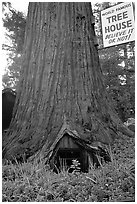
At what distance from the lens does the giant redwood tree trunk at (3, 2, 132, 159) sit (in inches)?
152

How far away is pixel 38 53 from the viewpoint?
176 inches

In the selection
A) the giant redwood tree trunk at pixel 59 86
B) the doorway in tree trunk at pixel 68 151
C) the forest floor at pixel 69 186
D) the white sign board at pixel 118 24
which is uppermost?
the white sign board at pixel 118 24

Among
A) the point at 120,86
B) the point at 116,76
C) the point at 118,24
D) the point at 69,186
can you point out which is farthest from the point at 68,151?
the point at 116,76

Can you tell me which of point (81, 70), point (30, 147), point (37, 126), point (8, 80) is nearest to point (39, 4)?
point (81, 70)

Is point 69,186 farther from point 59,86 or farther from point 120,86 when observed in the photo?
point 120,86

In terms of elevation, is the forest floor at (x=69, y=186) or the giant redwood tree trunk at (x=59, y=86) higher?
the giant redwood tree trunk at (x=59, y=86)

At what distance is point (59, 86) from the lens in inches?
161

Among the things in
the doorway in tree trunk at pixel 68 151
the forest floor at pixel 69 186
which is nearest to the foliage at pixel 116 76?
the doorway in tree trunk at pixel 68 151

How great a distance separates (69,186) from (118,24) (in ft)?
9.01

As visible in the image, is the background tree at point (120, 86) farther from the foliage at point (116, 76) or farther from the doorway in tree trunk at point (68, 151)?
the doorway in tree trunk at point (68, 151)

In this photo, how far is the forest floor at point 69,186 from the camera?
2.48m

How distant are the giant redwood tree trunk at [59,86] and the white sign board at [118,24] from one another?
30 centimetres

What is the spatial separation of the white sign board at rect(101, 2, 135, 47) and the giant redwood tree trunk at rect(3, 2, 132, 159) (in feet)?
0.99

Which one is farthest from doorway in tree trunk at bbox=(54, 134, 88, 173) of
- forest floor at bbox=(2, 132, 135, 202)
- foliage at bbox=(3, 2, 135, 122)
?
foliage at bbox=(3, 2, 135, 122)
